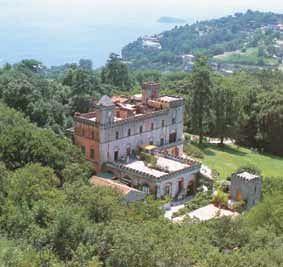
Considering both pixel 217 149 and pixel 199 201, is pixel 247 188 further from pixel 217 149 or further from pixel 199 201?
pixel 217 149

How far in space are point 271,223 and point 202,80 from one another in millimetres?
29035

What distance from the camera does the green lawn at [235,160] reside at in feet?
165

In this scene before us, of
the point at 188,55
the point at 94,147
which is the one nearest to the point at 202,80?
the point at 94,147

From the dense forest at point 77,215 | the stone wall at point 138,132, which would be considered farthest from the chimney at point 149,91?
the dense forest at point 77,215

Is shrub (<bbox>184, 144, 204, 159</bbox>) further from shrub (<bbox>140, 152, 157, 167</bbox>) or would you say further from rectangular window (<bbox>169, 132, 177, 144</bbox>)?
shrub (<bbox>140, 152, 157, 167</bbox>)

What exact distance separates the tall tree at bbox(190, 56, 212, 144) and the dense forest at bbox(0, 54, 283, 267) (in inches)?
3.7

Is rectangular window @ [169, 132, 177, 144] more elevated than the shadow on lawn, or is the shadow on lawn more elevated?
rectangular window @ [169, 132, 177, 144]

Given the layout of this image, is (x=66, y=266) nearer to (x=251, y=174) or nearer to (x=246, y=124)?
(x=251, y=174)

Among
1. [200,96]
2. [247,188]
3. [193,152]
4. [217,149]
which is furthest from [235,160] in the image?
[247,188]

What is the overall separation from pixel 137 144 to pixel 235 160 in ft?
40.1

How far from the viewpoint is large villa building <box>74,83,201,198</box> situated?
133 ft

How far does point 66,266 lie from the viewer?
18609 millimetres

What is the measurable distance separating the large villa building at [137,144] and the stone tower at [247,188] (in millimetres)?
3661

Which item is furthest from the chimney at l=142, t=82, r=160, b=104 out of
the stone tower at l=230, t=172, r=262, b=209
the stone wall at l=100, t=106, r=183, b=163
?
the stone tower at l=230, t=172, r=262, b=209
